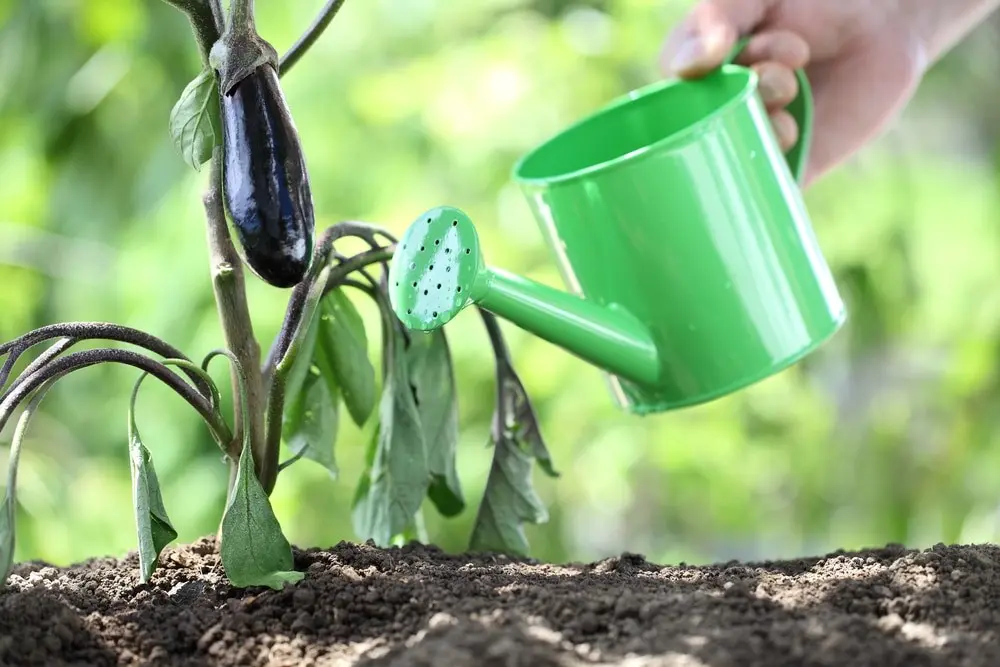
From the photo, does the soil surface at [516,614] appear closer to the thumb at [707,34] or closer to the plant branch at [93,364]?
the plant branch at [93,364]

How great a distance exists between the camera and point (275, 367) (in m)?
0.80

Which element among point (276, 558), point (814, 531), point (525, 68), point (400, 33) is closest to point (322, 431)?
point (276, 558)

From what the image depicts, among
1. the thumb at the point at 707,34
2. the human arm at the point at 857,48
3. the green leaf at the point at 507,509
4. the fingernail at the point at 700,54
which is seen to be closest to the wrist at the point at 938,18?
the human arm at the point at 857,48

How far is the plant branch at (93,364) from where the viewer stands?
2.29 ft

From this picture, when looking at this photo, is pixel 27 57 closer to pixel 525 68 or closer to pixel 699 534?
pixel 525 68

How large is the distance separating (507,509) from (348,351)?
7.5 inches

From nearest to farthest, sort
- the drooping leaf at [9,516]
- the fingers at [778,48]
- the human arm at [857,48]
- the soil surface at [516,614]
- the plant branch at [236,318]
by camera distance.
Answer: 1. the soil surface at [516,614]
2. the drooping leaf at [9,516]
3. the plant branch at [236,318]
4. the fingers at [778,48]
5. the human arm at [857,48]

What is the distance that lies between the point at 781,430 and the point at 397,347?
5.76ft

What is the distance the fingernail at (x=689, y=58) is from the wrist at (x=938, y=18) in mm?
395

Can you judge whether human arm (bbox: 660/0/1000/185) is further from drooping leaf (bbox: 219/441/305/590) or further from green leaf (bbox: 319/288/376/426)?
drooping leaf (bbox: 219/441/305/590)

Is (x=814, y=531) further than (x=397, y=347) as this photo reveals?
Yes

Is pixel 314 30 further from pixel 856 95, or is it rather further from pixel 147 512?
pixel 856 95

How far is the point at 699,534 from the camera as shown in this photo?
284 cm

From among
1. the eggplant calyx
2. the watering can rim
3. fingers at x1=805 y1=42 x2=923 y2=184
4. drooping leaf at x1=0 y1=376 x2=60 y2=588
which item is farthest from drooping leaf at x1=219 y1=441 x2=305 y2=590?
fingers at x1=805 y1=42 x2=923 y2=184
